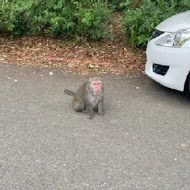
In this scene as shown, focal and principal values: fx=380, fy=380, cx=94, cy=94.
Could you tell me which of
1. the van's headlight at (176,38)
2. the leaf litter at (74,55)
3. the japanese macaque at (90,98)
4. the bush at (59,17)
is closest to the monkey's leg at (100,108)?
the japanese macaque at (90,98)

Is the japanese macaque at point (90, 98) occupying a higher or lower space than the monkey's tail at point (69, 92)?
higher

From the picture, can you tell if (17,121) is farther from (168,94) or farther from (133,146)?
(168,94)

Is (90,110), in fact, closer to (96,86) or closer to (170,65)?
(96,86)

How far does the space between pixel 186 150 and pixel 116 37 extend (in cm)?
496

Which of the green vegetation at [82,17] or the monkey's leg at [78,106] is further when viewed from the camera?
the green vegetation at [82,17]

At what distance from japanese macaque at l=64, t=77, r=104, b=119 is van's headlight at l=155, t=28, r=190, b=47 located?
3.93ft

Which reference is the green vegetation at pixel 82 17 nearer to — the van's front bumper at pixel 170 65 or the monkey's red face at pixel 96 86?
the van's front bumper at pixel 170 65

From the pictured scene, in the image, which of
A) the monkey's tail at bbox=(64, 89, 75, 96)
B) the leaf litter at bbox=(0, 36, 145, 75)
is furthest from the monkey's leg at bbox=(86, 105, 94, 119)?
the leaf litter at bbox=(0, 36, 145, 75)

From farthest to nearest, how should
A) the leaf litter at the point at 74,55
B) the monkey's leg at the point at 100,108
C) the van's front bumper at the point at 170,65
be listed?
the leaf litter at the point at 74,55
the van's front bumper at the point at 170,65
the monkey's leg at the point at 100,108

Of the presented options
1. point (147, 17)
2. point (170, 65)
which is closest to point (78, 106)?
point (170, 65)

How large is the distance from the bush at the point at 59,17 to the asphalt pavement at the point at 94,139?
1904mm

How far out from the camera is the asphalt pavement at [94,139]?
12.2 feet

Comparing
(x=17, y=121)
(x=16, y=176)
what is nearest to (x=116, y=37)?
(x=17, y=121)

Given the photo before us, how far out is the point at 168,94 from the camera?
20.1 feet
